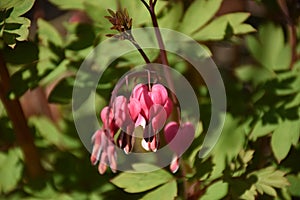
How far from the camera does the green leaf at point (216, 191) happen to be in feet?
4.58

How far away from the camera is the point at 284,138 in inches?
57.7

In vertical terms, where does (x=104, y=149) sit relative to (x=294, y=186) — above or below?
above

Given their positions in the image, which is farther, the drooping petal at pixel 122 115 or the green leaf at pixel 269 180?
the green leaf at pixel 269 180

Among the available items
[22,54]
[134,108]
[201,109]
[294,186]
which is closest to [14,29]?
[22,54]

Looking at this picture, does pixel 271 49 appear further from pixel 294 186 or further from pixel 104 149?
pixel 104 149

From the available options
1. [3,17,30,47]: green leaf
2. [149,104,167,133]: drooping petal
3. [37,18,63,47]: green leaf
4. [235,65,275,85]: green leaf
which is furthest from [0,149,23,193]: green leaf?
[235,65,275,85]: green leaf

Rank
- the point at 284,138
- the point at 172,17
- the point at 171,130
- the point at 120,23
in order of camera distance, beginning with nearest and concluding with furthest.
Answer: the point at 120,23 < the point at 171,130 < the point at 284,138 < the point at 172,17

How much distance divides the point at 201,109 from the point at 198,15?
0.83 ft

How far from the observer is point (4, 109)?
5.11ft

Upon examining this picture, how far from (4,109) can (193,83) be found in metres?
0.58

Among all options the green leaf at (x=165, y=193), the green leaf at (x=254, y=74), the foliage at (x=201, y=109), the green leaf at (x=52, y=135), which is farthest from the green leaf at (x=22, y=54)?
the green leaf at (x=254, y=74)

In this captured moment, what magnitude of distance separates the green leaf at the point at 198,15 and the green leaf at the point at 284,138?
34cm

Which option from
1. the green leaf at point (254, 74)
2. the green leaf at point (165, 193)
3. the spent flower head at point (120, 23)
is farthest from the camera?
the green leaf at point (254, 74)

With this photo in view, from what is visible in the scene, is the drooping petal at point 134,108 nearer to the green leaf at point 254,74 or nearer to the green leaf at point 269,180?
the green leaf at point 269,180
